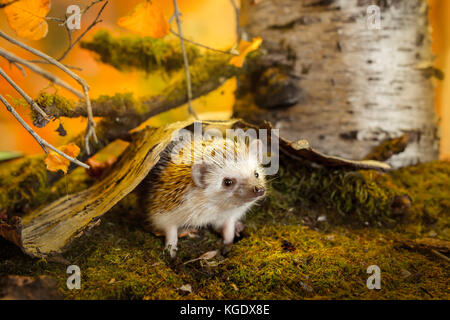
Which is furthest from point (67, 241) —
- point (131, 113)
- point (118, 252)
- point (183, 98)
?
point (183, 98)

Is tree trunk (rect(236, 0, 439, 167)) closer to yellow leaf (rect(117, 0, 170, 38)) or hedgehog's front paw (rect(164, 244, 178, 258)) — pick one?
yellow leaf (rect(117, 0, 170, 38))

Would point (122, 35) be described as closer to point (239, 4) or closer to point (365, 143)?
point (239, 4)

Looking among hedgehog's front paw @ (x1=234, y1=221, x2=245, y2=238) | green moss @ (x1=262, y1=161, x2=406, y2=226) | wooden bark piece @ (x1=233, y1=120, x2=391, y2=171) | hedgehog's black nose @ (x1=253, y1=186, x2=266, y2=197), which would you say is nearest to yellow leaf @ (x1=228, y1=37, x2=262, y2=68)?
wooden bark piece @ (x1=233, y1=120, x2=391, y2=171)

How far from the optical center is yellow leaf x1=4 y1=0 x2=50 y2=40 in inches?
94.0

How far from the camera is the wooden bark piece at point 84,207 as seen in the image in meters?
2.37

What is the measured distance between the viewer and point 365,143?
3.85 m

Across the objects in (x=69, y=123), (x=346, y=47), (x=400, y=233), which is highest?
(x=346, y=47)

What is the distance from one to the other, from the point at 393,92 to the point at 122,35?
3450 mm

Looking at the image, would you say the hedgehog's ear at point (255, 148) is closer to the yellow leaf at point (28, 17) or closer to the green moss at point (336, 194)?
the green moss at point (336, 194)

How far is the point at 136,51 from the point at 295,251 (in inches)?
120

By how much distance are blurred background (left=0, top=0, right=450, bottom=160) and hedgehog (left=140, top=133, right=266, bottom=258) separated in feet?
3.98

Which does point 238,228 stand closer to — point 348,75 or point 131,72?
point 348,75

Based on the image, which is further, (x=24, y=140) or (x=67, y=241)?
(x=24, y=140)

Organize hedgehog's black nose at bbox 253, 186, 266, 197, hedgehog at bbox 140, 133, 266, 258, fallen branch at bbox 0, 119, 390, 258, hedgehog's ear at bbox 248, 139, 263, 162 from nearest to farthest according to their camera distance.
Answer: fallen branch at bbox 0, 119, 390, 258 → hedgehog's black nose at bbox 253, 186, 266, 197 → hedgehog at bbox 140, 133, 266, 258 → hedgehog's ear at bbox 248, 139, 263, 162
